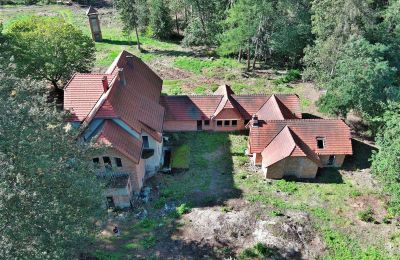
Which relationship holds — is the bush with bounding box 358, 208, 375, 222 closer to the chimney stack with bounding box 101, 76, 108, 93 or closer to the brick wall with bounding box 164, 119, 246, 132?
the brick wall with bounding box 164, 119, 246, 132

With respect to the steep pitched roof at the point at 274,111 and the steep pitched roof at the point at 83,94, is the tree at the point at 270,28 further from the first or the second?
the steep pitched roof at the point at 83,94

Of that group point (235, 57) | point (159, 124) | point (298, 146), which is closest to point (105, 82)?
point (159, 124)

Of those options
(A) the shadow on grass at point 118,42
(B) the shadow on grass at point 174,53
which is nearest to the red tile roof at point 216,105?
(B) the shadow on grass at point 174,53

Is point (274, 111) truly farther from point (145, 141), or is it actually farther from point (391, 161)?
point (145, 141)

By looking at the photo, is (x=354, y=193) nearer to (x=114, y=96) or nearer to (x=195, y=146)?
(x=195, y=146)

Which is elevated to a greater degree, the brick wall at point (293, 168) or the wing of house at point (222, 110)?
the wing of house at point (222, 110)

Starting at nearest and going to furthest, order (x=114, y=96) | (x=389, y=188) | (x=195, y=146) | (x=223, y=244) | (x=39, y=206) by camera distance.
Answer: (x=39, y=206)
(x=223, y=244)
(x=389, y=188)
(x=114, y=96)
(x=195, y=146)

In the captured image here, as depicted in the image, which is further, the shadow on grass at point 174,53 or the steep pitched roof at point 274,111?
the shadow on grass at point 174,53

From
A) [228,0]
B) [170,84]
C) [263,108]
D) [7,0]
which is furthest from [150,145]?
[7,0]
